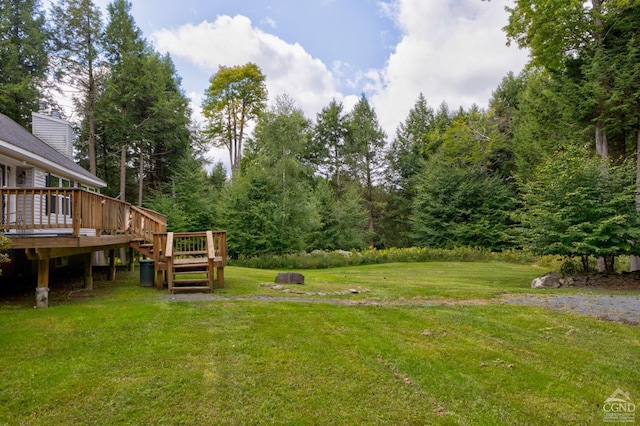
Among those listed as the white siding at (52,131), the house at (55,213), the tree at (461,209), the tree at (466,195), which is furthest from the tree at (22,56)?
the tree at (461,209)

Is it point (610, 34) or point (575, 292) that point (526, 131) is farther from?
point (575, 292)

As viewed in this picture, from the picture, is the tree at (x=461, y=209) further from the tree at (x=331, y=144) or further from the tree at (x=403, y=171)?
the tree at (x=331, y=144)

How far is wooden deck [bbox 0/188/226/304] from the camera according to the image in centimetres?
604

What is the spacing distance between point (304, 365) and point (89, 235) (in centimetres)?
745

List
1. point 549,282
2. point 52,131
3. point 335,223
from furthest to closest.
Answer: point 335,223
point 52,131
point 549,282

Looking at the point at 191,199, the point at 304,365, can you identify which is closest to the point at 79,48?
the point at 191,199

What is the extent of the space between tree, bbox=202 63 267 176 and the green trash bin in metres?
19.1

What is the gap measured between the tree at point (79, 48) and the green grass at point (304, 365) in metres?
14.7

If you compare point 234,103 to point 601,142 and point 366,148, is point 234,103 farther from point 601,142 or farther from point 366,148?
point 601,142

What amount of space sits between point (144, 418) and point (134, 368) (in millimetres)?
1002

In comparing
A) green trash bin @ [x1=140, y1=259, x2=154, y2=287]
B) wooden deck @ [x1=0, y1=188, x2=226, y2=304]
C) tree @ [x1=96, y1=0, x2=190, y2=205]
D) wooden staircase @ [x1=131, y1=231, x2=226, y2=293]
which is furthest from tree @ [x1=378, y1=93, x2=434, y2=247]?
green trash bin @ [x1=140, y1=259, x2=154, y2=287]

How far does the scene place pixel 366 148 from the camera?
30.9 m

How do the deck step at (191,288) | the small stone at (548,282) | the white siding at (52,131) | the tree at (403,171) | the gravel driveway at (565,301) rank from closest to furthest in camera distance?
1. the gravel driveway at (565,301)
2. the deck step at (191,288)
3. the small stone at (548,282)
4. the white siding at (52,131)
5. the tree at (403,171)

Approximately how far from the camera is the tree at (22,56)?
1706cm
